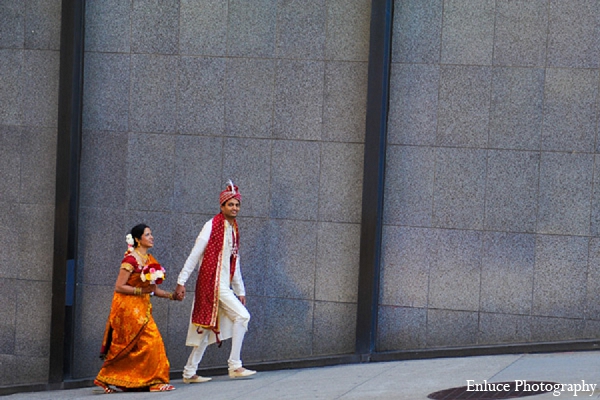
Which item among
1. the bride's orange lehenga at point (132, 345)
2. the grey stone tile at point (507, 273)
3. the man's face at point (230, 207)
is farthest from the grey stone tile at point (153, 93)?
the grey stone tile at point (507, 273)

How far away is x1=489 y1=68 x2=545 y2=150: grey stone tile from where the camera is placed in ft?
31.3

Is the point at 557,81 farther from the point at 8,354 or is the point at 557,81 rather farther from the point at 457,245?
the point at 8,354

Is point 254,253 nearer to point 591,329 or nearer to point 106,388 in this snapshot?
point 106,388

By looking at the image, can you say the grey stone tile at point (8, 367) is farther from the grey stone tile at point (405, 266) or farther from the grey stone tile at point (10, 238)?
the grey stone tile at point (405, 266)

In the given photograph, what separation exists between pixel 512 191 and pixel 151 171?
13.5 feet

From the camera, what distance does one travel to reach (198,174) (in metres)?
10.3

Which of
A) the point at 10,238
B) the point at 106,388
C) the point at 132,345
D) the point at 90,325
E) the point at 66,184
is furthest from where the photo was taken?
the point at 10,238

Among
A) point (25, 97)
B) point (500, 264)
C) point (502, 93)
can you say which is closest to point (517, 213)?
point (500, 264)

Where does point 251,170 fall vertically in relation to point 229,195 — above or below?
above

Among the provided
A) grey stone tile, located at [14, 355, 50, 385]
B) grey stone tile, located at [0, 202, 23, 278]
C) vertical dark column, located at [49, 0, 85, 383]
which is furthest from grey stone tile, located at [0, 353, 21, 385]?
grey stone tile, located at [0, 202, 23, 278]

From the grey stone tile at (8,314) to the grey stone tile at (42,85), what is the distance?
6.45ft

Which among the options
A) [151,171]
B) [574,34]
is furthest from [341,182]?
[574,34]

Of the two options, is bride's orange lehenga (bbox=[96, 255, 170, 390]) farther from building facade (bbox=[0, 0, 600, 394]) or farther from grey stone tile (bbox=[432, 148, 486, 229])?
grey stone tile (bbox=[432, 148, 486, 229])

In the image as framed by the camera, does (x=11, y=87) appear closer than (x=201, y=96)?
No
